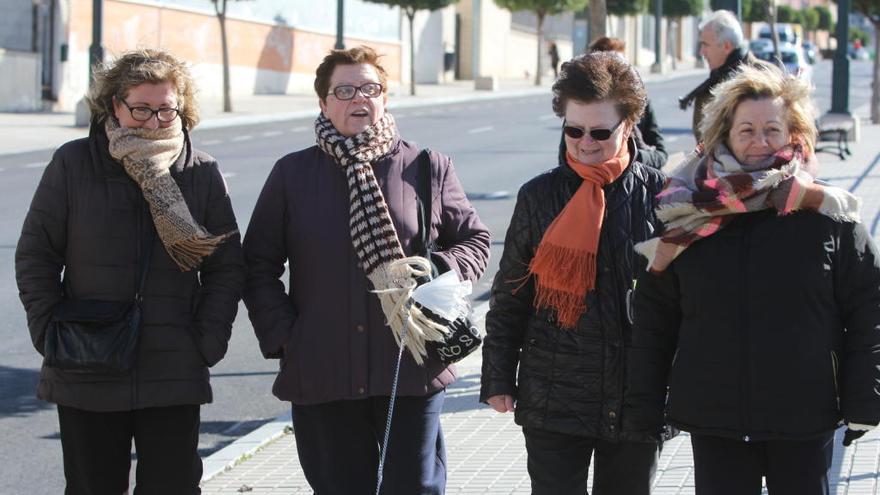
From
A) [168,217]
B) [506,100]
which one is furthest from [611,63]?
[506,100]

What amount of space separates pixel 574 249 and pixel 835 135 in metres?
20.1

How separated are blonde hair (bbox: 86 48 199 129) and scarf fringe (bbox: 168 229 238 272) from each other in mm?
433

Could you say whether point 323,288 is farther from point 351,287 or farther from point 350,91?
point 350,91

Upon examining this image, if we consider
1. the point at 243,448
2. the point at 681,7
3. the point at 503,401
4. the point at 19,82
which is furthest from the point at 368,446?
the point at 681,7

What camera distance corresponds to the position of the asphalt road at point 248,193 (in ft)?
23.9

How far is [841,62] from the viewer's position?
2523 cm

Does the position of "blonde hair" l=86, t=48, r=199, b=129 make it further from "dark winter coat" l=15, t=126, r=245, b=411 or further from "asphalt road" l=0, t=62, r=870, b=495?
"asphalt road" l=0, t=62, r=870, b=495

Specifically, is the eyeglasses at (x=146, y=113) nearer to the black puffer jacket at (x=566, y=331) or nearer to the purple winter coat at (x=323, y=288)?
the purple winter coat at (x=323, y=288)

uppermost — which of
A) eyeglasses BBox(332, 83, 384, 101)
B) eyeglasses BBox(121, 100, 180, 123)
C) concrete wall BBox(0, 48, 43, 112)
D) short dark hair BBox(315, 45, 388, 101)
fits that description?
concrete wall BBox(0, 48, 43, 112)

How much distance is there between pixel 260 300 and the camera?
4.62 meters

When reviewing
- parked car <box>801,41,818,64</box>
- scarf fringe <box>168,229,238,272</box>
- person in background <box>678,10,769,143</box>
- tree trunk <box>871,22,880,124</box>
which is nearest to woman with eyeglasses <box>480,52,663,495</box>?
scarf fringe <box>168,229,238,272</box>

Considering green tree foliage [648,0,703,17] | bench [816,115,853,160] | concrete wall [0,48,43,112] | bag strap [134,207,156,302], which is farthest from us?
green tree foliage [648,0,703,17]

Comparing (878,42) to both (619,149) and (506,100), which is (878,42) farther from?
(619,149)

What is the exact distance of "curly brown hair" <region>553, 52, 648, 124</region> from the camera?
4.19 metres
